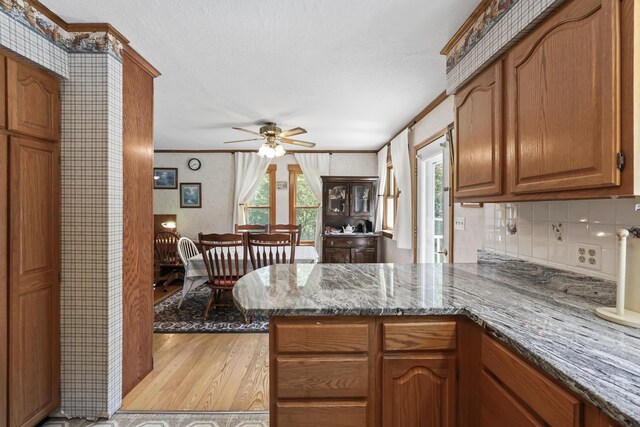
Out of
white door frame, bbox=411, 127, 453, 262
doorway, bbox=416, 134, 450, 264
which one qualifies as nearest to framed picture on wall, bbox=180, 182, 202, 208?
doorway, bbox=416, 134, 450, 264

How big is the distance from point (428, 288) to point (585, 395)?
795 millimetres

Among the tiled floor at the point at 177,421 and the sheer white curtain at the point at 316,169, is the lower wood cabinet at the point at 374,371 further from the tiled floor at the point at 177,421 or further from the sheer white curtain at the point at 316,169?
the sheer white curtain at the point at 316,169

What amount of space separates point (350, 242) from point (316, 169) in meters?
1.45

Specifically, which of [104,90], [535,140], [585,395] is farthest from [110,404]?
[535,140]

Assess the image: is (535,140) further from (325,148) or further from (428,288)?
(325,148)

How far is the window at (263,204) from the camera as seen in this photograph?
562cm

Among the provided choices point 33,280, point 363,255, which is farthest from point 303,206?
point 33,280

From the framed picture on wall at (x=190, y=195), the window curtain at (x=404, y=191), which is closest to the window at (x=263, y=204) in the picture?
the framed picture on wall at (x=190, y=195)

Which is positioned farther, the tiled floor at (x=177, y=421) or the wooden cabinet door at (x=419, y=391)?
the tiled floor at (x=177, y=421)

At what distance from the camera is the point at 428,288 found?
147 centimetres

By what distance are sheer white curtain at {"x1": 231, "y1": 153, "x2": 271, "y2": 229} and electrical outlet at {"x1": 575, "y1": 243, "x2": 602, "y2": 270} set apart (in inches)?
184

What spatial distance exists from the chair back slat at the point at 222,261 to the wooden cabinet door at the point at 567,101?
8.21 ft

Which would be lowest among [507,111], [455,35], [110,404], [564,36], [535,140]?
[110,404]

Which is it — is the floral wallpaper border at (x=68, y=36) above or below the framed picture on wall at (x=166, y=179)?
above
